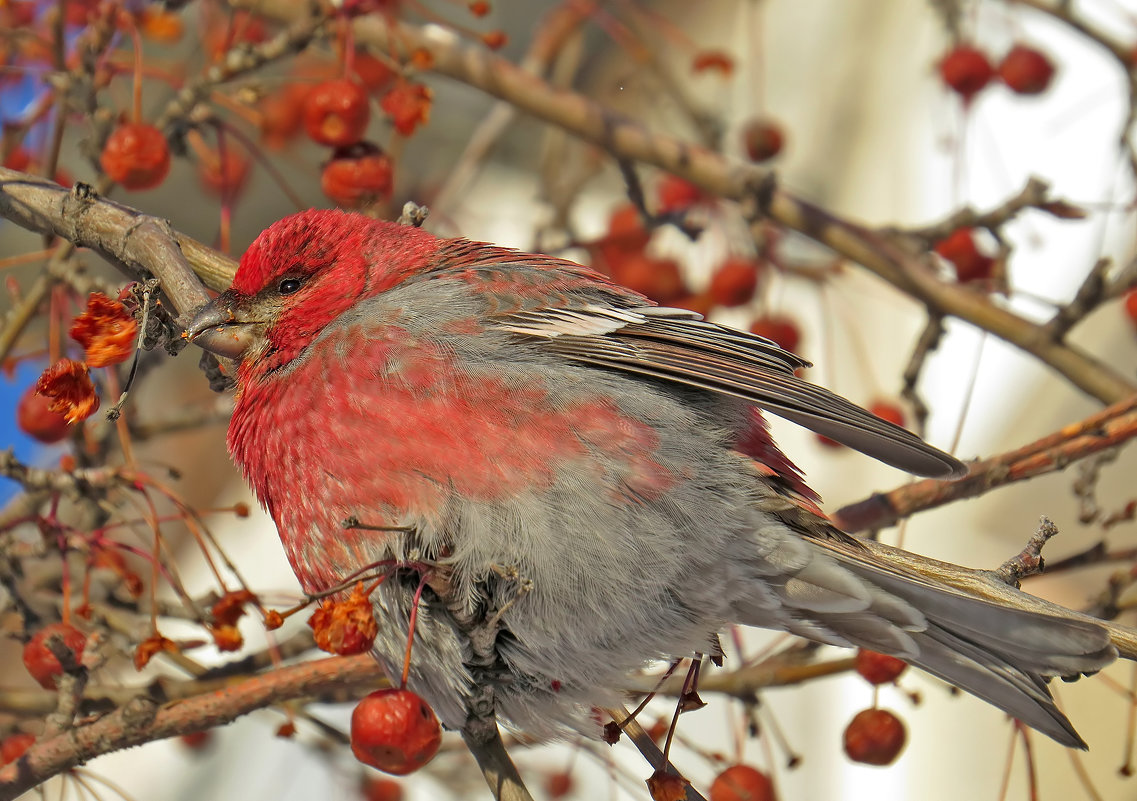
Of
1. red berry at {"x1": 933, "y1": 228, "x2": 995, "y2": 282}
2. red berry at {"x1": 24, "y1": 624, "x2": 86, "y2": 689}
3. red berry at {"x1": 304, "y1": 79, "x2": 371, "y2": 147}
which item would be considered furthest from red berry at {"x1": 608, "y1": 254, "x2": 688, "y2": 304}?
red berry at {"x1": 24, "y1": 624, "x2": 86, "y2": 689}

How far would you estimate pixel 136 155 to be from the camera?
2434mm

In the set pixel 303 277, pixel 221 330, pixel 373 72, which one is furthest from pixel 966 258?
pixel 221 330

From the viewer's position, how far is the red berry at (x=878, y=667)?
2.36 m

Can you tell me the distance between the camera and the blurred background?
4027 mm

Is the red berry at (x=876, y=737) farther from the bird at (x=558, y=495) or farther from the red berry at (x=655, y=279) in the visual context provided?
the red berry at (x=655, y=279)

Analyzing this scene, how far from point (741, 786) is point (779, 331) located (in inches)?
52.4

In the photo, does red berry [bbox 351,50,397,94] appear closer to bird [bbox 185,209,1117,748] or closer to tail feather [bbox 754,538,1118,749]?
bird [bbox 185,209,1117,748]

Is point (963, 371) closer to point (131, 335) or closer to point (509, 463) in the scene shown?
point (509, 463)

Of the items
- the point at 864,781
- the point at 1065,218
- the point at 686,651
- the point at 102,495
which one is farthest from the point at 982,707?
the point at 102,495

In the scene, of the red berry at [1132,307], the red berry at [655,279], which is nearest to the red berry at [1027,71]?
the red berry at [1132,307]

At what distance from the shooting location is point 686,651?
2201 millimetres

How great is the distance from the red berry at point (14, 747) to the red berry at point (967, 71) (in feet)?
10.0

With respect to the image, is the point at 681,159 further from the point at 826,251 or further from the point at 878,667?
the point at 826,251

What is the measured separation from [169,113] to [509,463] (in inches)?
46.1
